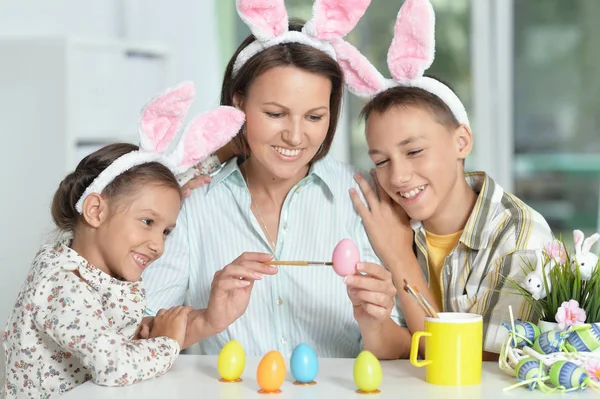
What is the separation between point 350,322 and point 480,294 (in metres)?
0.33

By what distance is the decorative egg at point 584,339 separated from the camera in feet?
4.35

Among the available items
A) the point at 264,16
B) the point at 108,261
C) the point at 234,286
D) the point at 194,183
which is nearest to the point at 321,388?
the point at 234,286

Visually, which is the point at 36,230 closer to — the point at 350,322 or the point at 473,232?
the point at 350,322

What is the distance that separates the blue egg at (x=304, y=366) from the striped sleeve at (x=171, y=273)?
537 mm

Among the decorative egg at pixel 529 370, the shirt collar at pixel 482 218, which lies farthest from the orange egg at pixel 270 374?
the shirt collar at pixel 482 218

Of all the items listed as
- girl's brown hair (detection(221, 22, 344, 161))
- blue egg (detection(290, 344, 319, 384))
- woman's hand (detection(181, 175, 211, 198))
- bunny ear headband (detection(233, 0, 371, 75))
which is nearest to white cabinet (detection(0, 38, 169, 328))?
woman's hand (detection(181, 175, 211, 198))

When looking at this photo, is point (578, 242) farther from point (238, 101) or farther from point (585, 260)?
point (238, 101)

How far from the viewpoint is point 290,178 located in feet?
6.37

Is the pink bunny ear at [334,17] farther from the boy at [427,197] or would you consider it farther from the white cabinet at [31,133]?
the white cabinet at [31,133]

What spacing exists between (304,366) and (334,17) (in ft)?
2.67

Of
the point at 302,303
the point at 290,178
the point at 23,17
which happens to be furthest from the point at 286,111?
the point at 23,17

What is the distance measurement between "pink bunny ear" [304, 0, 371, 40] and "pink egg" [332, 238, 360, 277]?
1.80 ft

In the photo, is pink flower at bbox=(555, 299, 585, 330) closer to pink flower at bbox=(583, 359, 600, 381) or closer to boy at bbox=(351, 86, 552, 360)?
pink flower at bbox=(583, 359, 600, 381)

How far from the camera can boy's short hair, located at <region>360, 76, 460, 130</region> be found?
1.81 meters
